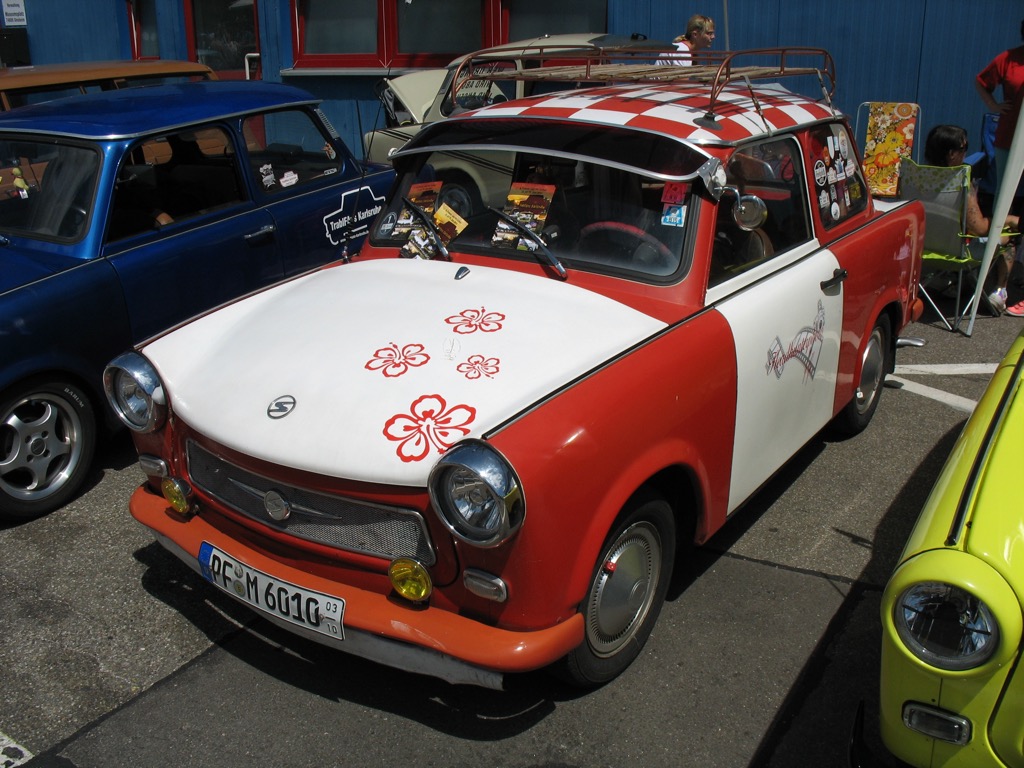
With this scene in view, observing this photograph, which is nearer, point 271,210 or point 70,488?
point 70,488

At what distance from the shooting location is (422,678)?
3143 millimetres

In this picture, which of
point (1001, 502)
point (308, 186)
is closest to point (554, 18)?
Answer: point (308, 186)

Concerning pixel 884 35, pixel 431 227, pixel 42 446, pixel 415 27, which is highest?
pixel 415 27

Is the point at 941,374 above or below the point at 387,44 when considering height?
below

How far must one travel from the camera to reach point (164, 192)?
5.06m

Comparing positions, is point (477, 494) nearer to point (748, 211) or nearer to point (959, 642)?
point (959, 642)

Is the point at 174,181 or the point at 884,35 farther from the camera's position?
the point at 884,35

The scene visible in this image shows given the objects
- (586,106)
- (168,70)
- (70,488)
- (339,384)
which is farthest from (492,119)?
(168,70)

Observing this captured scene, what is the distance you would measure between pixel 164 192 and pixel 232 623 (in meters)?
2.61

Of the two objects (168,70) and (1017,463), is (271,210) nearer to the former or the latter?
(168,70)

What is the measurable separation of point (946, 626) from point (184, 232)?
4.09 meters

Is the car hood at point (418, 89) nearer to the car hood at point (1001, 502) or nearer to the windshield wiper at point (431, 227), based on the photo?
the windshield wiper at point (431, 227)

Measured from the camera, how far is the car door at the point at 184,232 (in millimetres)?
4629

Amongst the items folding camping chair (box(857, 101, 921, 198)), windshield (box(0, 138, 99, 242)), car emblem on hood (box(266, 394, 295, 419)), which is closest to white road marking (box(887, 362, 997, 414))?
folding camping chair (box(857, 101, 921, 198))
